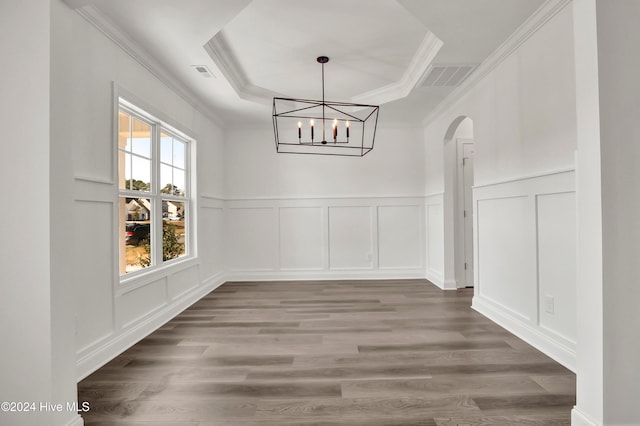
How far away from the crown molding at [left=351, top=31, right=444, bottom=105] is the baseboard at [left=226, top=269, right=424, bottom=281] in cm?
273

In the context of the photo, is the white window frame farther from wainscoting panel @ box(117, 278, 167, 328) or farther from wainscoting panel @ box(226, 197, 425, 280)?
wainscoting panel @ box(226, 197, 425, 280)

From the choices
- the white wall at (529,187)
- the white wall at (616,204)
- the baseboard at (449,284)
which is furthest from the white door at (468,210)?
the white wall at (616,204)

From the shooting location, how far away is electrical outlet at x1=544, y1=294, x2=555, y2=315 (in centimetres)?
258

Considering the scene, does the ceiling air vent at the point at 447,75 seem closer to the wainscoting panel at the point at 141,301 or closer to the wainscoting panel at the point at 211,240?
the wainscoting panel at the point at 211,240

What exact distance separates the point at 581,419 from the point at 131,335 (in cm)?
313

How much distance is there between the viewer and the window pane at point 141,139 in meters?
3.19

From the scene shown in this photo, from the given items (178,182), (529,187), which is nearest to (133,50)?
(178,182)

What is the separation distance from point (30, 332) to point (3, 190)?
66cm

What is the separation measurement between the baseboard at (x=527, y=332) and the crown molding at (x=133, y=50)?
3.63m

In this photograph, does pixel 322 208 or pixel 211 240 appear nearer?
pixel 211 240

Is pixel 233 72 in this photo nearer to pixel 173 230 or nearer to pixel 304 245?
pixel 173 230

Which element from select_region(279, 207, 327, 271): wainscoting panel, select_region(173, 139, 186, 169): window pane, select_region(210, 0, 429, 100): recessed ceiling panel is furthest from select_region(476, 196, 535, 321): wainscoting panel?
select_region(173, 139, 186, 169): window pane

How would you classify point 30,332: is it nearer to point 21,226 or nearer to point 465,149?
point 21,226

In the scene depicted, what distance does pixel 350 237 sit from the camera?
5730 mm
